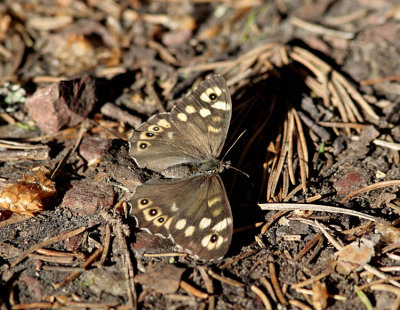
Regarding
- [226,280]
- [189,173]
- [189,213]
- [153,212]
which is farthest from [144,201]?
[226,280]

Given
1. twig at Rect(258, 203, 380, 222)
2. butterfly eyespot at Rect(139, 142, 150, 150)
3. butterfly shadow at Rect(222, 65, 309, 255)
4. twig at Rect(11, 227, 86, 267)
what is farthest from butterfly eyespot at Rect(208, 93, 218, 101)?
twig at Rect(11, 227, 86, 267)

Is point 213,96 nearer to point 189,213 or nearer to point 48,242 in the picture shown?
point 189,213

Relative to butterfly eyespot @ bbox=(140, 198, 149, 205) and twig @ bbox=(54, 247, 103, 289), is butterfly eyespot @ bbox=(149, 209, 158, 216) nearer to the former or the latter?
butterfly eyespot @ bbox=(140, 198, 149, 205)

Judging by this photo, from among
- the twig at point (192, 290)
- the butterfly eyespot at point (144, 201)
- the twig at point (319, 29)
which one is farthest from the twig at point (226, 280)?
the twig at point (319, 29)

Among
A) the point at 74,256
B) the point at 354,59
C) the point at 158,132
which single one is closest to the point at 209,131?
the point at 158,132

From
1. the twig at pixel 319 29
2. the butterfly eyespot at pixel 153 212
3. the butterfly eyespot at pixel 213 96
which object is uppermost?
the twig at pixel 319 29

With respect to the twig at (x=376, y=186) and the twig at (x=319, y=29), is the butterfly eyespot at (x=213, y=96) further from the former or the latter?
the twig at (x=319, y=29)

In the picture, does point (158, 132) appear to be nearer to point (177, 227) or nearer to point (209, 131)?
point (209, 131)
